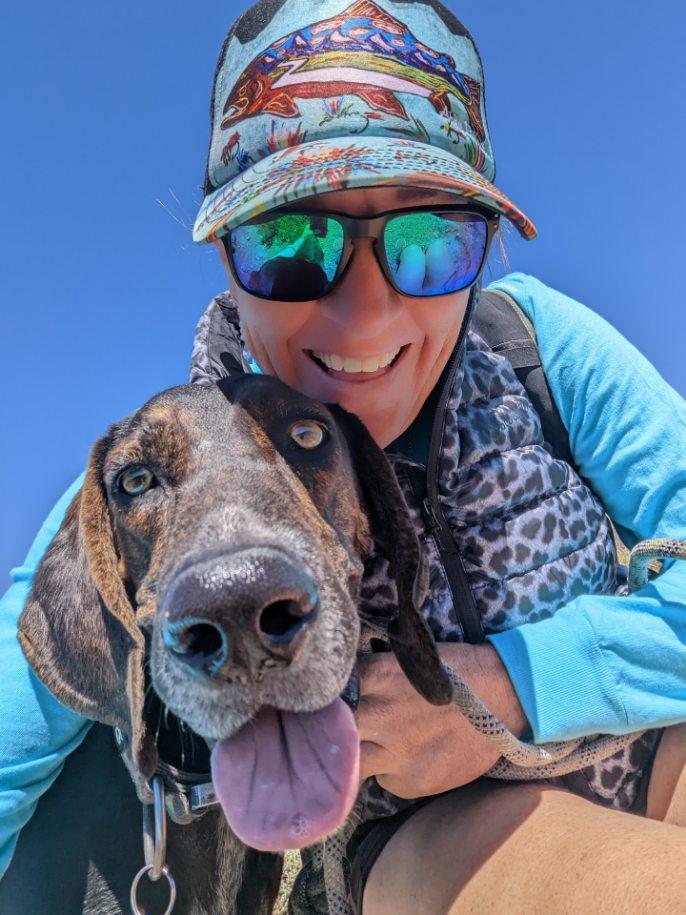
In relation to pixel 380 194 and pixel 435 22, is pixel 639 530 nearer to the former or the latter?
pixel 380 194

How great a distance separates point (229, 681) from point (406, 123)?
1967mm

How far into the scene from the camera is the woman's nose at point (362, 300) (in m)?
2.50

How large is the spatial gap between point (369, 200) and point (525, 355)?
3.88 feet

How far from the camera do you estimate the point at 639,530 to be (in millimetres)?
2961

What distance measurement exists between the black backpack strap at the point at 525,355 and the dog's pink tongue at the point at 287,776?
1828 millimetres

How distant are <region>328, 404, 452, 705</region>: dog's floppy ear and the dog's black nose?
2.38 ft

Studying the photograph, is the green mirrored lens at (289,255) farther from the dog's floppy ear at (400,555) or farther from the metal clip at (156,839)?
the metal clip at (156,839)

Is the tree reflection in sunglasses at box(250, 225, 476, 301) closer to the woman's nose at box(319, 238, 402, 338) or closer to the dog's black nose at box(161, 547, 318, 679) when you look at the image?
the woman's nose at box(319, 238, 402, 338)

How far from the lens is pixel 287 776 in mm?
1826

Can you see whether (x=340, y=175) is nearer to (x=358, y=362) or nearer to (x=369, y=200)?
(x=369, y=200)

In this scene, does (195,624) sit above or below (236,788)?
above

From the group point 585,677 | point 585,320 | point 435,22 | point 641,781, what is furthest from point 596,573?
point 435,22

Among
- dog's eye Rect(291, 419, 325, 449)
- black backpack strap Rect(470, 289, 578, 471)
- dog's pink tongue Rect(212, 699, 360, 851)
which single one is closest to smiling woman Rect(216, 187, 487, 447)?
dog's eye Rect(291, 419, 325, 449)

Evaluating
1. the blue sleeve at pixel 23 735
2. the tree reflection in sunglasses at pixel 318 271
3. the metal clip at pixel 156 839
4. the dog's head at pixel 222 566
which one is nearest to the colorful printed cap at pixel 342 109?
the tree reflection in sunglasses at pixel 318 271
